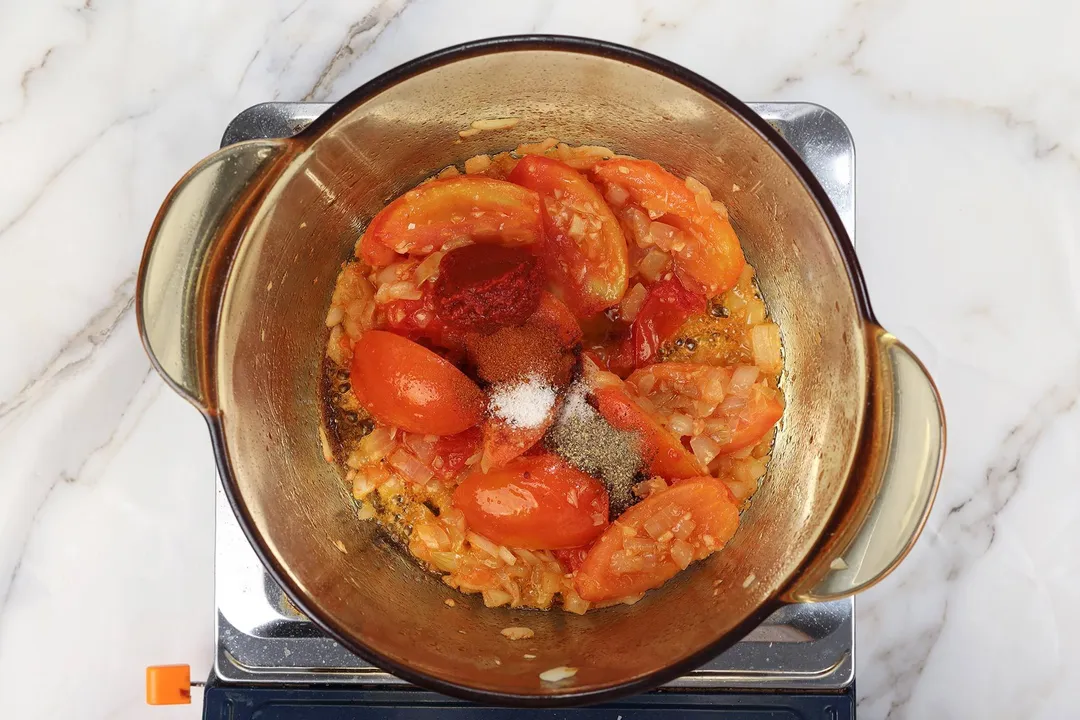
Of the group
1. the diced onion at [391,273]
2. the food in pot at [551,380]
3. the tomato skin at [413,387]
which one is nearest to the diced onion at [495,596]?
the food in pot at [551,380]

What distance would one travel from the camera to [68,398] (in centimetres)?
126

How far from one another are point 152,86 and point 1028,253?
4.66ft

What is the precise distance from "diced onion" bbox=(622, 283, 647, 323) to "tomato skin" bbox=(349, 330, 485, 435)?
23 cm

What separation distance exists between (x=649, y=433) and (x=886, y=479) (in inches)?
10.7

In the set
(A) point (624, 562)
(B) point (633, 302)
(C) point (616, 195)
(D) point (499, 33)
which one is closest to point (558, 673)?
(A) point (624, 562)

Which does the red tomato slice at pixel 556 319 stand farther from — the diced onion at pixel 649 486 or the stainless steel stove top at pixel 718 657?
the stainless steel stove top at pixel 718 657

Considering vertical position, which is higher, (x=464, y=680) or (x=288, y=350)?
(x=288, y=350)

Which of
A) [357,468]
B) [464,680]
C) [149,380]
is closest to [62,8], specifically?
[149,380]

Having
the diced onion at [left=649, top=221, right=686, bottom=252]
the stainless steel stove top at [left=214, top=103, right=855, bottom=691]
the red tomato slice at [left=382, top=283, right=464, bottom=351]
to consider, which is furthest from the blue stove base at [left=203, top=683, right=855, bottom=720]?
the diced onion at [left=649, top=221, right=686, bottom=252]

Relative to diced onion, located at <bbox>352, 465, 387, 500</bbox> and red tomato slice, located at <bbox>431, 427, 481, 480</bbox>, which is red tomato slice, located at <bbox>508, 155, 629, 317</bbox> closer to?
red tomato slice, located at <bbox>431, 427, 481, 480</bbox>

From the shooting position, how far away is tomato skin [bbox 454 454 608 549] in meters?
0.97

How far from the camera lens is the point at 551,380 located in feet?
3.18

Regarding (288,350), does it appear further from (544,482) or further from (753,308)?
(753,308)

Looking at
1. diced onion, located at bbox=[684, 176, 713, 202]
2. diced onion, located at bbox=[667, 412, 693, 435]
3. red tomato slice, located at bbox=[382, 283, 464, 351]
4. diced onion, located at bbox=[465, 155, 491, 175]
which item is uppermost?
diced onion, located at bbox=[465, 155, 491, 175]
